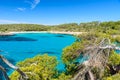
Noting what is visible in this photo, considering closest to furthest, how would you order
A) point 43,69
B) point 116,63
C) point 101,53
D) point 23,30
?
point 101,53 → point 43,69 → point 116,63 → point 23,30

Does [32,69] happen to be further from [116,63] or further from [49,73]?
[116,63]

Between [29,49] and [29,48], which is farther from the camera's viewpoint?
[29,48]

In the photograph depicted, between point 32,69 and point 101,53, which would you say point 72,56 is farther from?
point 101,53

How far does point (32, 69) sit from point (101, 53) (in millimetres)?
5020

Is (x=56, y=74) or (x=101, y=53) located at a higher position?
(x=101, y=53)

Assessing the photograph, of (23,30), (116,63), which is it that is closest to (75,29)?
(23,30)

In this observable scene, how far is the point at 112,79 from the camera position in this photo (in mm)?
10859

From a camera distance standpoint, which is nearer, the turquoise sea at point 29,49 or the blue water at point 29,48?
the turquoise sea at point 29,49

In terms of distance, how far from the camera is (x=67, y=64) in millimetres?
15578

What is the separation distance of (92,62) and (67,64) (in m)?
7.49

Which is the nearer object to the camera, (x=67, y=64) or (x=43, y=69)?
(x=43, y=69)

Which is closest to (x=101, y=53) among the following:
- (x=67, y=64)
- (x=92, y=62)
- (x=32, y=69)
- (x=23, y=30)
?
(x=92, y=62)

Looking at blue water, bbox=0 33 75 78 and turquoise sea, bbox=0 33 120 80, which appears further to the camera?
blue water, bbox=0 33 75 78

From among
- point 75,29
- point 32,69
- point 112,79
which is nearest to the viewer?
point 112,79
